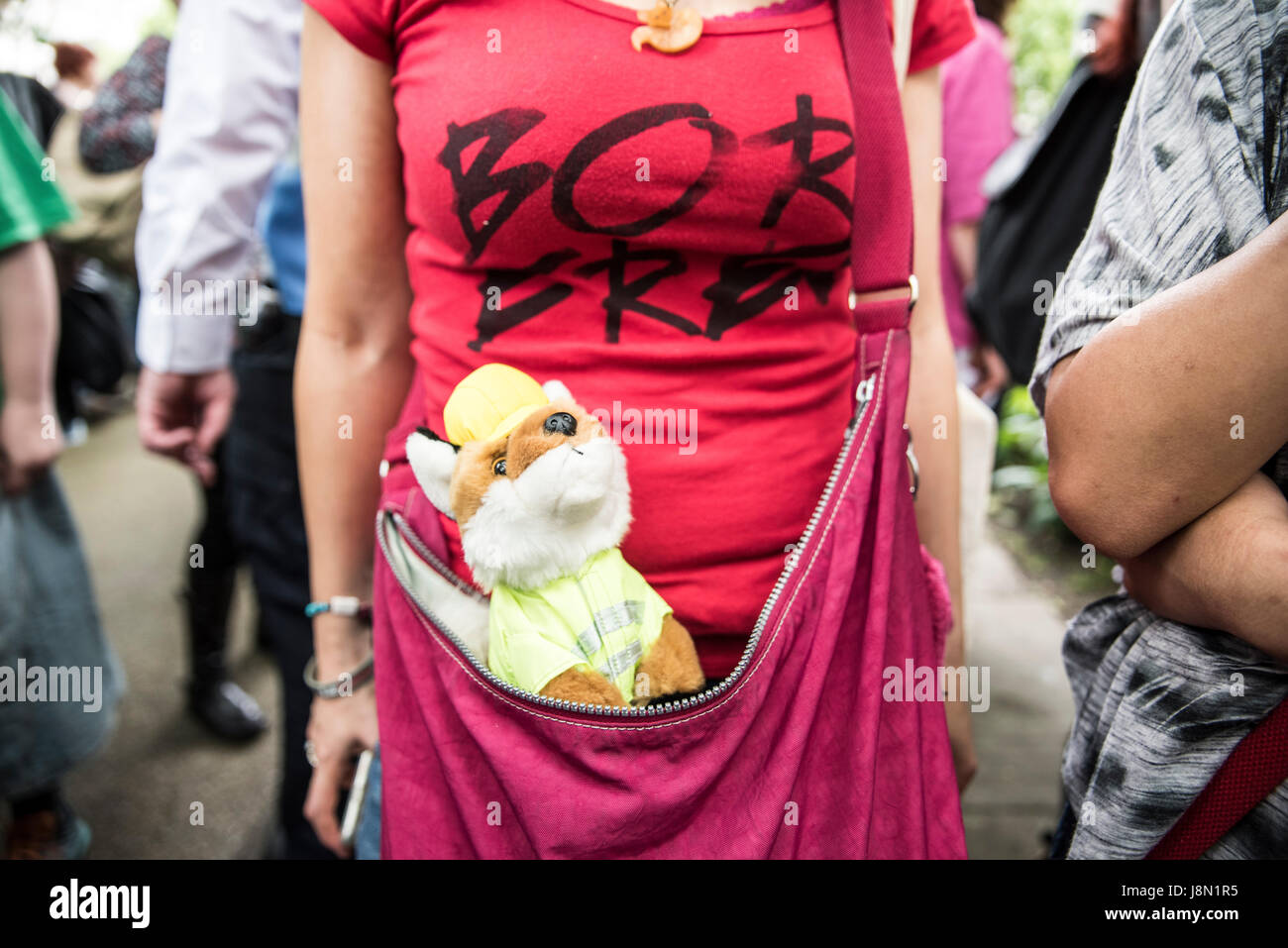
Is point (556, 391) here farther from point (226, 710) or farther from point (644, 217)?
point (226, 710)

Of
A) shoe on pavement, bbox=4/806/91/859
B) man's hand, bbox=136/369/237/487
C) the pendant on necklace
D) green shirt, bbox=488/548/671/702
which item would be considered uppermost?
the pendant on necklace

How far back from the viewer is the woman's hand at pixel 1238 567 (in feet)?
2.83

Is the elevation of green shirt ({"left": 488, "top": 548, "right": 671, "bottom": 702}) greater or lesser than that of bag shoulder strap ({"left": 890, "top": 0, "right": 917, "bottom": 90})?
lesser

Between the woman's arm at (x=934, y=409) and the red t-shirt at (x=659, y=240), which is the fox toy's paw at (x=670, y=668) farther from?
the woman's arm at (x=934, y=409)

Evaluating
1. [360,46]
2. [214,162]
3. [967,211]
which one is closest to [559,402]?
[360,46]

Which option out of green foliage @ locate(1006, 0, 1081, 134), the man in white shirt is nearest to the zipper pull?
the man in white shirt

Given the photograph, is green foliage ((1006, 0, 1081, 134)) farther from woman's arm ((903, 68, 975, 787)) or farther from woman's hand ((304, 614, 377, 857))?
woman's hand ((304, 614, 377, 857))

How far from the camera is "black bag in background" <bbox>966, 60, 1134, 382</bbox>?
2207 mm

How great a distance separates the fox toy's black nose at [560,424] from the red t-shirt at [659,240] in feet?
0.36

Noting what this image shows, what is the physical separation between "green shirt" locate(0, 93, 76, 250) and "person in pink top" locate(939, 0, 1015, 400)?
8.50 feet

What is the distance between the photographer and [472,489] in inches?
37.6

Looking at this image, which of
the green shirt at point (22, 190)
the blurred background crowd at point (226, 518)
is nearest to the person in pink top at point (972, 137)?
the blurred background crowd at point (226, 518)
